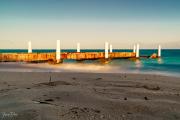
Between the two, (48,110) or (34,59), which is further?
(34,59)

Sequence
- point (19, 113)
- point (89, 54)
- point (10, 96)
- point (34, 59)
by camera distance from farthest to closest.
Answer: point (89, 54)
point (34, 59)
point (10, 96)
point (19, 113)

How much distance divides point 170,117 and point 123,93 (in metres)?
3.96

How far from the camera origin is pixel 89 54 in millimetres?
63406

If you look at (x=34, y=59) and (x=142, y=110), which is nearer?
(x=142, y=110)

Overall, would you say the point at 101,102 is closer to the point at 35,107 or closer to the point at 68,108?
the point at 68,108

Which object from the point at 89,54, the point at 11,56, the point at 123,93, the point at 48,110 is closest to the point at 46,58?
the point at 11,56

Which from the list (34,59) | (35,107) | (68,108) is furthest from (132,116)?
(34,59)

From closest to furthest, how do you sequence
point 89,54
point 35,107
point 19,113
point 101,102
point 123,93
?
point 19,113 → point 35,107 → point 101,102 → point 123,93 → point 89,54

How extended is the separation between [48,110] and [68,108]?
0.65 metres

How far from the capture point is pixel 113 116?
7.14 meters

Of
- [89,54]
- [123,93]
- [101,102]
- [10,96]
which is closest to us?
[101,102]

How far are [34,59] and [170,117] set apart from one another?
4513 centimetres

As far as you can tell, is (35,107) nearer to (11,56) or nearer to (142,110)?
(142,110)

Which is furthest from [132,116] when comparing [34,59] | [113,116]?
[34,59]
